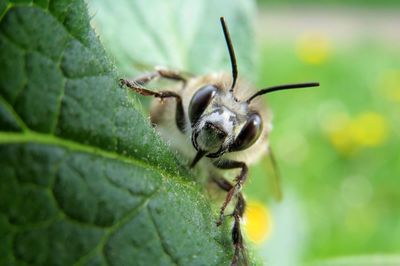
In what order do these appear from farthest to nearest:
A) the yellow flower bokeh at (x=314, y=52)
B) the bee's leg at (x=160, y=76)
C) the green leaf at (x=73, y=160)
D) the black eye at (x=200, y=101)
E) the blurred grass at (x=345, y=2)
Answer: the blurred grass at (x=345, y=2), the yellow flower bokeh at (x=314, y=52), the bee's leg at (x=160, y=76), the black eye at (x=200, y=101), the green leaf at (x=73, y=160)

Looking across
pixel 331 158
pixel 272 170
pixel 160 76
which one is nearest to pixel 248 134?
pixel 160 76

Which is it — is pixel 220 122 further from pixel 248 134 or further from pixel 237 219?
pixel 237 219

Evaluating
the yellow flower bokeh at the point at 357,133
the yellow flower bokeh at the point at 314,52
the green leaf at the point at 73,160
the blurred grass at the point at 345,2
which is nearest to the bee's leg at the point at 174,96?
the green leaf at the point at 73,160

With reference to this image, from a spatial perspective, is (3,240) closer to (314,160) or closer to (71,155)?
(71,155)

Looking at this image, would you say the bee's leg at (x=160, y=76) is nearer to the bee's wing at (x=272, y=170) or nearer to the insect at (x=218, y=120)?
the insect at (x=218, y=120)

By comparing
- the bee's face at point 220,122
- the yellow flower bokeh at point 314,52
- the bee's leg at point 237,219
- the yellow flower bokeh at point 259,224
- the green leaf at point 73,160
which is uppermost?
the yellow flower bokeh at point 314,52

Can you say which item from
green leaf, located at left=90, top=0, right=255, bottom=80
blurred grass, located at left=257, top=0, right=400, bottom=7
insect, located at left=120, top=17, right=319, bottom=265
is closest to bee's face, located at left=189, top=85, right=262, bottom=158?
A: insect, located at left=120, top=17, right=319, bottom=265

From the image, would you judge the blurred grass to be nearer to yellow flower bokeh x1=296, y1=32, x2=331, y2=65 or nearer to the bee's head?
yellow flower bokeh x1=296, y1=32, x2=331, y2=65
